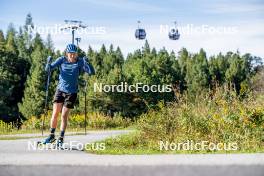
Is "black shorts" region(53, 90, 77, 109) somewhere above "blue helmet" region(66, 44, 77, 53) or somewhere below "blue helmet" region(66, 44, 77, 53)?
below

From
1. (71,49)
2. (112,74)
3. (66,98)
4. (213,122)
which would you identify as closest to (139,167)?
(66,98)

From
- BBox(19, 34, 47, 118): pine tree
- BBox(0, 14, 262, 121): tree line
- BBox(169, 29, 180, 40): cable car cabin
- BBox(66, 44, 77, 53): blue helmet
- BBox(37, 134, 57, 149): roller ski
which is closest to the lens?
BBox(66, 44, 77, 53): blue helmet

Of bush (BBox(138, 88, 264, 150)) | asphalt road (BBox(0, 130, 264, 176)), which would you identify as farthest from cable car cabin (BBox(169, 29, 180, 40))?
asphalt road (BBox(0, 130, 264, 176))

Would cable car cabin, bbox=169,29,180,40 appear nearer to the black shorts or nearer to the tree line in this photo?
the black shorts

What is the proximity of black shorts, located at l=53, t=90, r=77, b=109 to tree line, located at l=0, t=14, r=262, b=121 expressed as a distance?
18482 mm

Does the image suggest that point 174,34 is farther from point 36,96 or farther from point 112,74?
point 36,96

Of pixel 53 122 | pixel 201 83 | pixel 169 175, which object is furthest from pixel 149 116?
pixel 201 83

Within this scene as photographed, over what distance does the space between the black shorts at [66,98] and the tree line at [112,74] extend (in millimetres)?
18482

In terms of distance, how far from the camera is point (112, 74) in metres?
41.9

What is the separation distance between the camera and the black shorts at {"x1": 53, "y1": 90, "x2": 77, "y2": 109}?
6484 millimetres

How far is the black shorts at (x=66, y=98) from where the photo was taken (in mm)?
6484

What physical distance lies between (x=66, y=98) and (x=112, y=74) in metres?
35.5

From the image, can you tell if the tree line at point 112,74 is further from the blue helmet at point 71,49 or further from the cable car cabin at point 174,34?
the blue helmet at point 71,49

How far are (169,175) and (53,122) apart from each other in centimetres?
299
